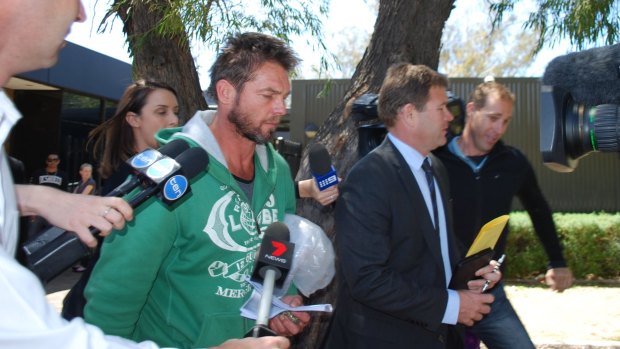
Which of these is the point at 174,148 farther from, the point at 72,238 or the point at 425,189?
the point at 425,189

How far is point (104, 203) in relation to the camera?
5.02 ft

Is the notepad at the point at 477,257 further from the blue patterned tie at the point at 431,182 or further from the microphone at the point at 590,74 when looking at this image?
the microphone at the point at 590,74

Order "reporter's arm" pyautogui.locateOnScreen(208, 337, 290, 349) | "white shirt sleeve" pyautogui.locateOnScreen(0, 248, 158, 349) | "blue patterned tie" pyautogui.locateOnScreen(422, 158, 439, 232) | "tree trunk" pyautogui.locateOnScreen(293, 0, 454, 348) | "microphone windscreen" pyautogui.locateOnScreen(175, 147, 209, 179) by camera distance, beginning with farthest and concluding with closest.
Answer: "tree trunk" pyautogui.locateOnScreen(293, 0, 454, 348) → "blue patterned tie" pyautogui.locateOnScreen(422, 158, 439, 232) → "microphone windscreen" pyautogui.locateOnScreen(175, 147, 209, 179) → "reporter's arm" pyautogui.locateOnScreen(208, 337, 290, 349) → "white shirt sleeve" pyautogui.locateOnScreen(0, 248, 158, 349)

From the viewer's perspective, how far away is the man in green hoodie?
2270 millimetres

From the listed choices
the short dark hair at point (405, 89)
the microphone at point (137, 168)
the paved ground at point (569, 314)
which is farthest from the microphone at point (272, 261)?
the paved ground at point (569, 314)

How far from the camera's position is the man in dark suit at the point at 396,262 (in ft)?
9.41

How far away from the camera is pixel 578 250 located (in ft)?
36.2

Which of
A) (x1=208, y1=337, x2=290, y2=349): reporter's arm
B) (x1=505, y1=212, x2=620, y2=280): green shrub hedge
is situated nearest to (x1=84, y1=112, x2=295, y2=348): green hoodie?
(x1=208, y1=337, x2=290, y2=349): reporter's arm

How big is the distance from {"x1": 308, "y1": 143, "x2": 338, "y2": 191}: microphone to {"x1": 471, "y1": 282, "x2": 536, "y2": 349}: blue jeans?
4.52ft

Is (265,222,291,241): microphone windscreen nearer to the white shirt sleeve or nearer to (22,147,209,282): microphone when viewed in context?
(22,147,209,282): microphone

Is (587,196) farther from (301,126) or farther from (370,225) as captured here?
(370,225)

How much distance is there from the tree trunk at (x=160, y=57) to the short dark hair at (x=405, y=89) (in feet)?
7.58

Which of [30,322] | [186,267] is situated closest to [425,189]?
[186,267]

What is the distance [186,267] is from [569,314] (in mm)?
7349
